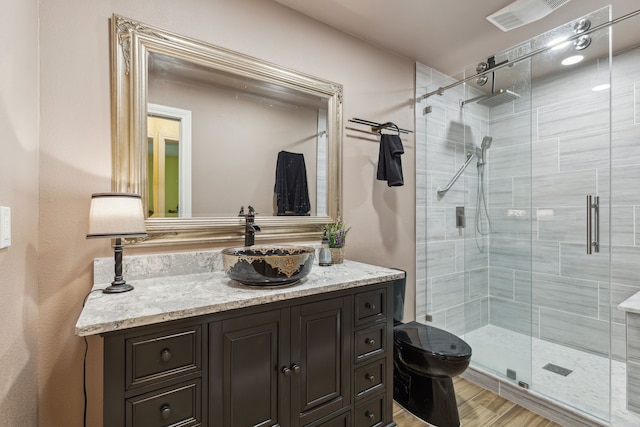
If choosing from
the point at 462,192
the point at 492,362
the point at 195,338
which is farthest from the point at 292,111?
the point at 492,362

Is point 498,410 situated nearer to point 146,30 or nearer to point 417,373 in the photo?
point 417,373

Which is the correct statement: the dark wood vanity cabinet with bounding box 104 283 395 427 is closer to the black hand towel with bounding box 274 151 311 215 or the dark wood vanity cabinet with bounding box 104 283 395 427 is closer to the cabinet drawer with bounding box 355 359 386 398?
the cabinet drawer with bounding box 355 359 386 398

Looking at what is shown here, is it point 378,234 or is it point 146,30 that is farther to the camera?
point 378,234

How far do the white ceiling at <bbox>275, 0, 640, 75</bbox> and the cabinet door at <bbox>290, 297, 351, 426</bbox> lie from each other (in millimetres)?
1749

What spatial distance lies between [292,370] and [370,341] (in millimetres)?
452

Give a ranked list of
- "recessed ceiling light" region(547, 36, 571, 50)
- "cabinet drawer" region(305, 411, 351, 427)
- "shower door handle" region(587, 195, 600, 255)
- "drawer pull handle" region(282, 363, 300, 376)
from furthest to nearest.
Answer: "shower door handle" region(587, 195, 600, 255)
"recessed ceiling light" region(547, 36, 571, 50)
"cabinet drawer" region(305, 411, 351, 427)
"drawer pull handle" region(282, 363, 300, 376)

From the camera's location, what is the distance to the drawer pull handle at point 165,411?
101 cm

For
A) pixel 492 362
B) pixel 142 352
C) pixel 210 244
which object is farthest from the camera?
pixel 492 362

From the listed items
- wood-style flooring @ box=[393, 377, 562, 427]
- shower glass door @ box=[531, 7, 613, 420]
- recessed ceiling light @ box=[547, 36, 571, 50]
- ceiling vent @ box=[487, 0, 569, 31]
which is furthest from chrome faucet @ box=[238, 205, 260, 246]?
recessed ceiling light @ box=[547, 36, 571, 50]

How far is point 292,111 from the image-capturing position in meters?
1.93

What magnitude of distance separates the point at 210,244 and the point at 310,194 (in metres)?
0.70

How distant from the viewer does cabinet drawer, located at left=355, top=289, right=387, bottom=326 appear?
58.6 inches

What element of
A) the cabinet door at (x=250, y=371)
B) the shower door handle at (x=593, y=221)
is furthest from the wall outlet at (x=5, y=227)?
the shower door handle at (x=593, y=221)

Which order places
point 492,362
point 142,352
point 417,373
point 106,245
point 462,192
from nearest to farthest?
point 142,352 < point 106,245 < point 417,373 < point 492,362 < point 462,192
